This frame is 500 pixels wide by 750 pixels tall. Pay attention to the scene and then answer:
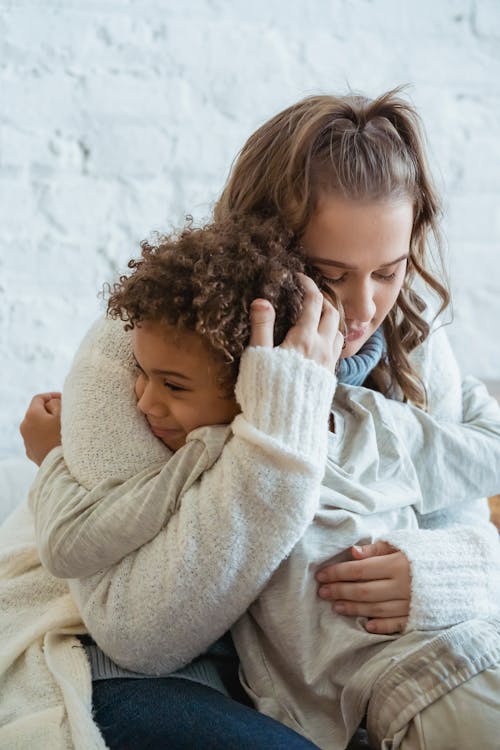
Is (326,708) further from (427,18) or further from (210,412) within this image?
(427,18)

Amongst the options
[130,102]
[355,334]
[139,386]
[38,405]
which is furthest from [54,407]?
[130,102]

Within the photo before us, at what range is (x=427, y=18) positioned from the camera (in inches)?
74.1

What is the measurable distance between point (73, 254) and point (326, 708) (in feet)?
3.58

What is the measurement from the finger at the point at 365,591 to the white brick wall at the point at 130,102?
3.00ft

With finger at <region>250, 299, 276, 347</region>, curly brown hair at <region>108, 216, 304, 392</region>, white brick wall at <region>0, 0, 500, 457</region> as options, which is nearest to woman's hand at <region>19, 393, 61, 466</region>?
curly brown hair at <region>108, 216, 304, 392</region>

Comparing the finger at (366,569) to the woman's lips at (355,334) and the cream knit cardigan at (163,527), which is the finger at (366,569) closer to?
the cream knit cardigan at (163,527)

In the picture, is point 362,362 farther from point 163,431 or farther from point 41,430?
point 41,430

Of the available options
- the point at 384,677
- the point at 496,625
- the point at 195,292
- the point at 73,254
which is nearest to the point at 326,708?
the point at 384,677

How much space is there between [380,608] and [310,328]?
0.31m

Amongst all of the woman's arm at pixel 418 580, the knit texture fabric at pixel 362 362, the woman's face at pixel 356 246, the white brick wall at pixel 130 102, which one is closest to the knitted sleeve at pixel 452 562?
the woman's arm at pixel 418 580

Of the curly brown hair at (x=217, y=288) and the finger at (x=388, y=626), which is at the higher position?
the curly brown hair at (x=217, y=288)

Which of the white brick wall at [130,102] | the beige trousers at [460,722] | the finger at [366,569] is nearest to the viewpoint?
the beige trousers at [460,722]

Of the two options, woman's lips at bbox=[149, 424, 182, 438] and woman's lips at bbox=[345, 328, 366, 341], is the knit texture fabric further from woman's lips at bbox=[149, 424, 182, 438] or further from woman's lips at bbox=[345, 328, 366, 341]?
woman's lips at bbox=[149, 424, 182, 438]

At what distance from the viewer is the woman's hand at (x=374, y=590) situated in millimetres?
961
